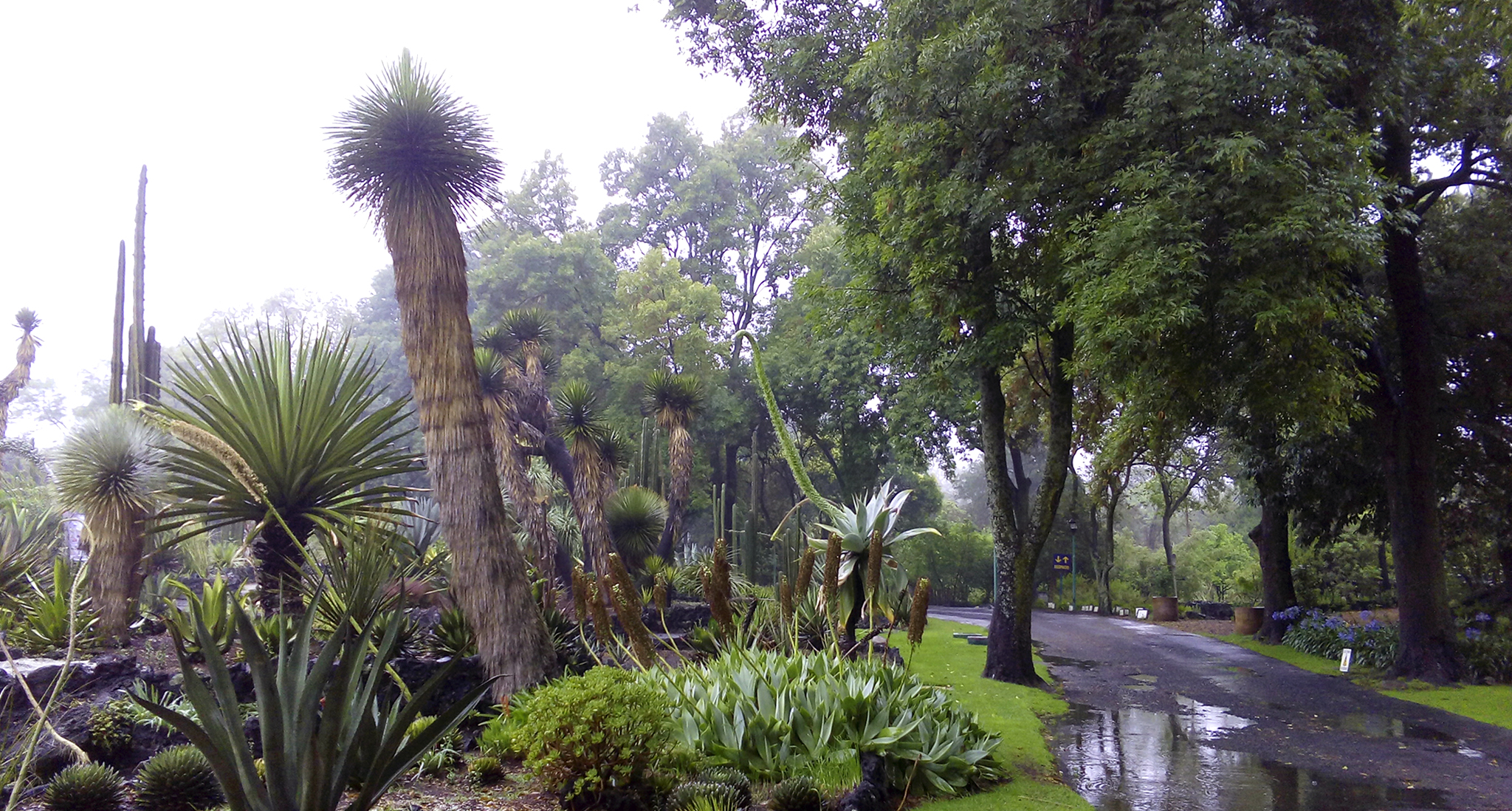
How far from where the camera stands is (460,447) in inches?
298

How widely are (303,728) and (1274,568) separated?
778 inches

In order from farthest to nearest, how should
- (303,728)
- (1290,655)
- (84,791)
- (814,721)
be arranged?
(1290,655)
(814,721)
(84,791)
(303,728)

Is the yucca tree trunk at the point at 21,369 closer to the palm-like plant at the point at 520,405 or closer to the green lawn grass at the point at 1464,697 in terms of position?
the palm-like plant at the point at 520,405

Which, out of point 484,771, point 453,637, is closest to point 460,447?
point 453,637

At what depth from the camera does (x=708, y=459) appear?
3394 cm

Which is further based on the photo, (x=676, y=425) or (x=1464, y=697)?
(x=676, y=425)

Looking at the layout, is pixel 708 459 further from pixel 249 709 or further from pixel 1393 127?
pixel 249 709

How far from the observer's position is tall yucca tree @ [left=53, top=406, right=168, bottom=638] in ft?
26.2

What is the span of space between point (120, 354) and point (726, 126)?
37.5m

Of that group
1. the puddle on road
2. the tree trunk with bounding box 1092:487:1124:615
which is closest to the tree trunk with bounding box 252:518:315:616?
the puddle on road

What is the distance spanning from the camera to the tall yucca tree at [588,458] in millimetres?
14367

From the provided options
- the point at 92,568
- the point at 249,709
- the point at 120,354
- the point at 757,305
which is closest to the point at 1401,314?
the point at 249,709

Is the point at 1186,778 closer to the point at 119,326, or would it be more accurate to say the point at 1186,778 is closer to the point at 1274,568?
the point at 1274,568

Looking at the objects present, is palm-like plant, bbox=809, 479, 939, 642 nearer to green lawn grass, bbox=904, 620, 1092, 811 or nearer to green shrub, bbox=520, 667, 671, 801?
green lawn grass, bbox=904, 620, 1092, 811
